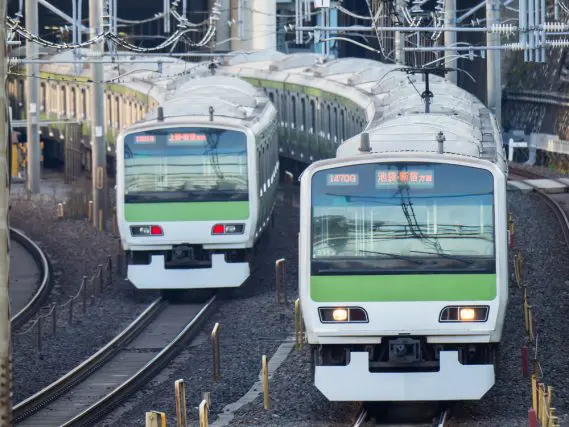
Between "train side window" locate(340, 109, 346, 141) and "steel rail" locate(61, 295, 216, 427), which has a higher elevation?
"train side window" locate(340, 109, 346, 141)

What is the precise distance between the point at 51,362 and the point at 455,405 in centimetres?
596

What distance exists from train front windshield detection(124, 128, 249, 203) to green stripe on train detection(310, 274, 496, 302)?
7.83 metres

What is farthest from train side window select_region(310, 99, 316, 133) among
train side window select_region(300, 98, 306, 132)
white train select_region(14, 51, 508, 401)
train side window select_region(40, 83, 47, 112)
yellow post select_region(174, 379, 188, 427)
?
yellow post select_region(174, 379, 188, 427)

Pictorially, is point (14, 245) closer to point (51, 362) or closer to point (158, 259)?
point (158, 259)

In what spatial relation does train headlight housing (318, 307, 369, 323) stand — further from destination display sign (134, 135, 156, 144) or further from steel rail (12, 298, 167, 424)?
destination display sign (134, 135, 156, 144)

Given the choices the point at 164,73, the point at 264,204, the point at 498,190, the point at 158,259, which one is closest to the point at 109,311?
the point at 158,259

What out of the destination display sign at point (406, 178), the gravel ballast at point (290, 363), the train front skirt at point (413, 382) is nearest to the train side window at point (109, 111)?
the gravel ballast at point (290, 363)

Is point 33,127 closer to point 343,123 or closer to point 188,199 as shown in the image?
point 343,123

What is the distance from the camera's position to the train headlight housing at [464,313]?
13.2 metres

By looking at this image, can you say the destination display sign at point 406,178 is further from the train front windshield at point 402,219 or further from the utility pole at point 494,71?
the utility pole at point 494,71

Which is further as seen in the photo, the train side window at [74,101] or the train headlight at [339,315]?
the train side window at [74,101]

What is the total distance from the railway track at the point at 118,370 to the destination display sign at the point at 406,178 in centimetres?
378

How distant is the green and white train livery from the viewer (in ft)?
68.1

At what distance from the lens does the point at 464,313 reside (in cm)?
1324
